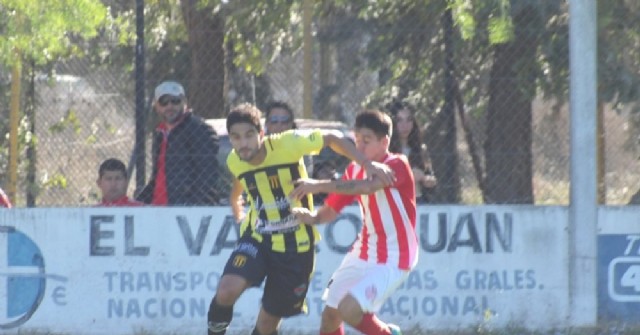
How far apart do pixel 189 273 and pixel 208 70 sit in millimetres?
1638

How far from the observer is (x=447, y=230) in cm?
950

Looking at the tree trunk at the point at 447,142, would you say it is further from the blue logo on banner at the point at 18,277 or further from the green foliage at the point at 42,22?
the blue logo on banner at the point at 18,277

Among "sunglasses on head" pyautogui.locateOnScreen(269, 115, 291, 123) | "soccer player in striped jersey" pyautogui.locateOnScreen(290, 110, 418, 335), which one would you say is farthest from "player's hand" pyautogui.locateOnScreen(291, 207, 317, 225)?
"sunglasses on head" pyautogui.locateOnScreen(269, 115, 291, 123)

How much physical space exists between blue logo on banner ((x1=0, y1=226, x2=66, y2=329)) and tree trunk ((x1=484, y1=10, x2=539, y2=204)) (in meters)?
3.34

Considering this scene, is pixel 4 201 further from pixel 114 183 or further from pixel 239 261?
pixel 239 261

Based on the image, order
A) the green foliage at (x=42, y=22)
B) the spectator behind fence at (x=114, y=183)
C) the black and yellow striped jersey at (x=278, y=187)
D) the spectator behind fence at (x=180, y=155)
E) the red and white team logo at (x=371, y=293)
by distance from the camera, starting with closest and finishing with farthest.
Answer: the red and white team logo at (x=371, y=293) → the black and yellow striped jersey at (x=278, y=187) → the green foliage at (x=42, y=22) → the spectator behind fence at (x=180, y=155) → the spectator behind fence at (x=114, y=183)

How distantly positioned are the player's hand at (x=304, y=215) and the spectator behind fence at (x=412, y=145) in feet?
6.87

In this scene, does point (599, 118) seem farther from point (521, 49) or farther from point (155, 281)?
point (155, 281)

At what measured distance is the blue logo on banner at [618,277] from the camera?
31.2 ft

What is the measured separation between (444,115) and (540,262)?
56.1 inches

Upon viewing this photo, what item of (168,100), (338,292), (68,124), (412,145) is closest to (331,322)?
(338,292)

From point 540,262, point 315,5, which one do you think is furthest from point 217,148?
point 540,262

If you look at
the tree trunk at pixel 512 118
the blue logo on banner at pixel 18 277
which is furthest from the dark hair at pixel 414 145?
the blue logo on banner at pixel 18 277

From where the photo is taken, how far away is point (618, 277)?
9531 mm
